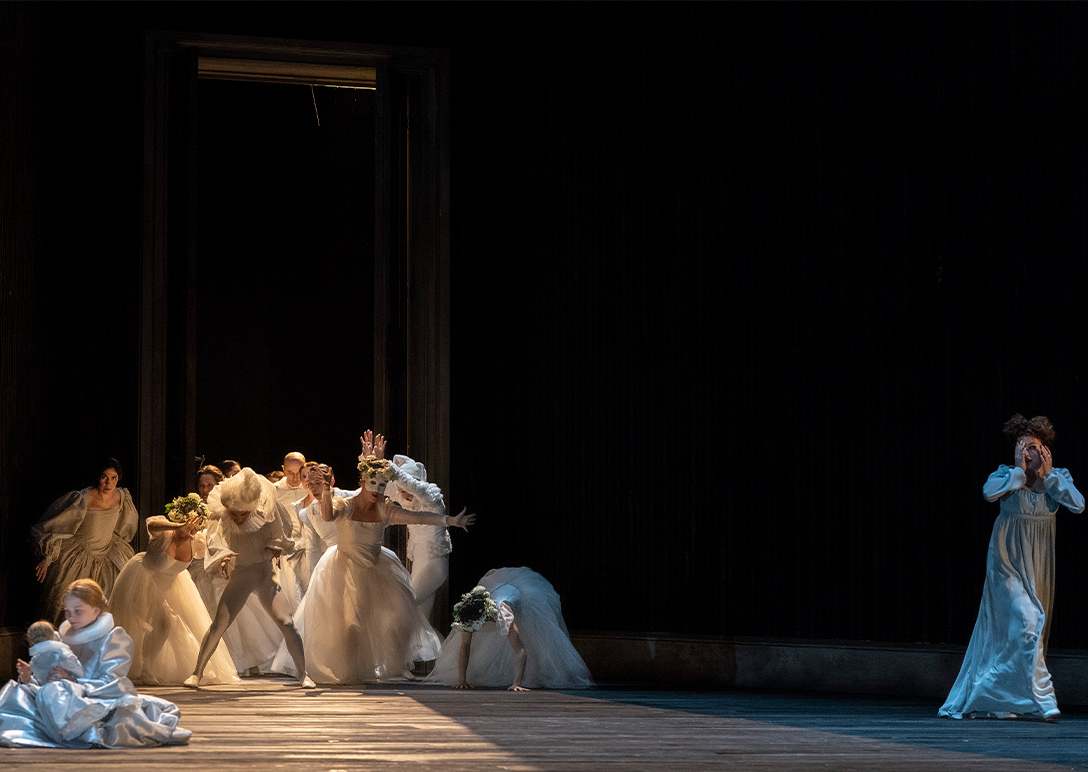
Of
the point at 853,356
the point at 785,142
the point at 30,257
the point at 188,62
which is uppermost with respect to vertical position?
the point at 188,62

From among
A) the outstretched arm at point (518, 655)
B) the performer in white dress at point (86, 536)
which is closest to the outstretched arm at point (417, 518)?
the outstretched arm at point (518, 655)

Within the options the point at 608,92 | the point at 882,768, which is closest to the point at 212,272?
the point at 608,92

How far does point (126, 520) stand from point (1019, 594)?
5.78 m

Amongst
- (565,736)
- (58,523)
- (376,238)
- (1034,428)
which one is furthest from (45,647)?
(376,238)

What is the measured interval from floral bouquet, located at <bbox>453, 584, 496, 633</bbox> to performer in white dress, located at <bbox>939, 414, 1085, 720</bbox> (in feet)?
8.27

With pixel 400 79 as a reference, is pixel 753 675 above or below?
below

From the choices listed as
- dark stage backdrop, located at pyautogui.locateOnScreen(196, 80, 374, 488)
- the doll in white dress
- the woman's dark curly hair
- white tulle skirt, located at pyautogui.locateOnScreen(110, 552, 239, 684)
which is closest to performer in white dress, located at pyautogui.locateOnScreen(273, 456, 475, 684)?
white tulle skirt, located at pyautogui.locateOnScreen(110, 552, 239, 684)

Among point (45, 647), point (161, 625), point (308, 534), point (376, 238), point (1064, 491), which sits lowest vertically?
point (161, 625)

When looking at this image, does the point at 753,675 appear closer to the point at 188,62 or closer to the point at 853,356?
the point at 853,356

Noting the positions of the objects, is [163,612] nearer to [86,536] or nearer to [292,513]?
[292,513]

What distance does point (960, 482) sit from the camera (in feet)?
25.5

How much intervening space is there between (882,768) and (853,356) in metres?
4.14

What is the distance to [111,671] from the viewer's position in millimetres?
5188

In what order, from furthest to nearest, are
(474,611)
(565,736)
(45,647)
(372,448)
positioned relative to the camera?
1. (372,448)
2. (474,611)
3. (565,736)
4. (45,647)
